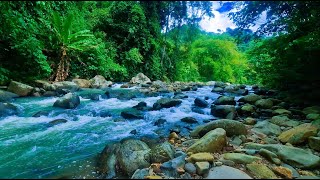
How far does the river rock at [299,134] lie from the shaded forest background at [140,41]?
1779 mm

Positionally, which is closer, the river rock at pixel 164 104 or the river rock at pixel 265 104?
the river rock at pixel 265 104

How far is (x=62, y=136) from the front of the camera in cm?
450

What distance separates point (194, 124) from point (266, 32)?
11.4 feet

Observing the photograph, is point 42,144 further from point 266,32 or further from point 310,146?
point 266,32

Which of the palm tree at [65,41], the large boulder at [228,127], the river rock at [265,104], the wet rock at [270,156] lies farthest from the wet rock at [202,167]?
the palm tree at [65,41]

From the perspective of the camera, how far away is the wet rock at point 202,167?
2.75 m

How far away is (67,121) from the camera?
550 cm

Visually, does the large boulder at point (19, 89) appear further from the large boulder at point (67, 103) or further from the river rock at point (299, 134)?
the river rock at point (299, 134)

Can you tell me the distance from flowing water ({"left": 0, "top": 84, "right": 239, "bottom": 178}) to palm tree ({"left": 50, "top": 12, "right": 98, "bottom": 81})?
14.4 feet

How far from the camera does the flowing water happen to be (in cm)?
316

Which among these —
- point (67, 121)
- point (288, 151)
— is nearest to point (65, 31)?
point (67, 121)

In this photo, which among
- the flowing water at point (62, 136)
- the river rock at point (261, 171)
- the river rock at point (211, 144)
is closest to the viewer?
the river rock at point (261, 171)

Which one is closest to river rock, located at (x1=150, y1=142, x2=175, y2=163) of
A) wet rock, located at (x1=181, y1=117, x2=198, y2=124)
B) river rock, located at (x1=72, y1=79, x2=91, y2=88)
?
wet rock, located at (x1=181, y1=117, x2=198, y2=124)

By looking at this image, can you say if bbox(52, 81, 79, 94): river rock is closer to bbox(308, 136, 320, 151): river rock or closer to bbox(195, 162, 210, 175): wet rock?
bbox(195, 162, 210, 175): wet rock
